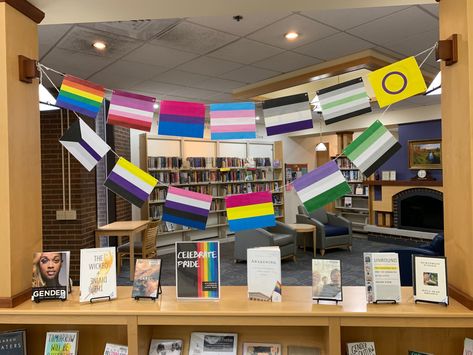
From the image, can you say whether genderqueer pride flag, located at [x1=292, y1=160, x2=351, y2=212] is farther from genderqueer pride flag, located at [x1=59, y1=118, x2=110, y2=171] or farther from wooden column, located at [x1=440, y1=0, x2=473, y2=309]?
genderqueer pride flag, located at [x1=59, y1=118, x2=110, y2=171]

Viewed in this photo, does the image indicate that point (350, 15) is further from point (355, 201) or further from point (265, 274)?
point (355, 201)

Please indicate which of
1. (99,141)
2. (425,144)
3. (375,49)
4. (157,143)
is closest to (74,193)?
(157,143)

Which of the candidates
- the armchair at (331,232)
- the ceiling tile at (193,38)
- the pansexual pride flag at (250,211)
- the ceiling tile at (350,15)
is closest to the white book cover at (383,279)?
the pansexual pride flag at (250,211)

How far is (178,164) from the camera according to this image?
23.5 ft

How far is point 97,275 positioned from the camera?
5.86 feet

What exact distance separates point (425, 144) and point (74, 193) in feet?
21.3

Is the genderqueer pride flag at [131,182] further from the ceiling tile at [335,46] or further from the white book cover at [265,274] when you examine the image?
the ceiling tile at [335,46]

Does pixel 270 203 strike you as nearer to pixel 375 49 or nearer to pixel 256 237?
pixel 375 49

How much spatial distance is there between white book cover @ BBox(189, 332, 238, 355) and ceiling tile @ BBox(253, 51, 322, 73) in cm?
298

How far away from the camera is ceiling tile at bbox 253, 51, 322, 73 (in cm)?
392

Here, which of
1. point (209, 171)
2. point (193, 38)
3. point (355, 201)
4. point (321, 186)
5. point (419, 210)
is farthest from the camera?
point (355, 201)

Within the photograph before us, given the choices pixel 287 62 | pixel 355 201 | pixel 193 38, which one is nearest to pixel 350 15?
pixel 287 62

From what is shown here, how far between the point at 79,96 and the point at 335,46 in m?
2.68

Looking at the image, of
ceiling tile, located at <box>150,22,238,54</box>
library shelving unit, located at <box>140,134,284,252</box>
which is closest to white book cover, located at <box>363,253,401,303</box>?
ceiling tile, located at <box>150,22,238,54</box>
